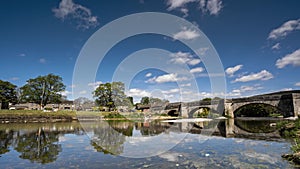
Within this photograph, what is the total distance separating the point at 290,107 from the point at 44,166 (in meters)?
39.0

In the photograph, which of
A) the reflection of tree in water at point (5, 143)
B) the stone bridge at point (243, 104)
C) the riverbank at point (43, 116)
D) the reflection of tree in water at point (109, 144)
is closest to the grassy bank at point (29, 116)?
the riverbank at point (43, 116)

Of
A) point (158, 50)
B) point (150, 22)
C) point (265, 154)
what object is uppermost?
point (150, 22)

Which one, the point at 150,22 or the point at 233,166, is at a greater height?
the point at 150,22

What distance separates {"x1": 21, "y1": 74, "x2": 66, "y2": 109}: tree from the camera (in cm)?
5106

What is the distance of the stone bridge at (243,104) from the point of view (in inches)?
1318

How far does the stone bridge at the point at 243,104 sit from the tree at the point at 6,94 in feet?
142

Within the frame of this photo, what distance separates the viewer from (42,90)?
51.9 meters

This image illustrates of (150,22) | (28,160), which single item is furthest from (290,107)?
(28,160)

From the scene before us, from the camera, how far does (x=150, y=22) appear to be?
1892 centimetres

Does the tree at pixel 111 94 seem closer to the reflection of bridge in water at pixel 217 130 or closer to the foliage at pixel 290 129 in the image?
the reflection of bridge in water at pixel 217 130

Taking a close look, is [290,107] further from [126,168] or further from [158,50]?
[126,168]

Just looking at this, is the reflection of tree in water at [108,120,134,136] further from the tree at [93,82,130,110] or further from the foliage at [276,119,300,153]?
the tree at [93,82,130,110]

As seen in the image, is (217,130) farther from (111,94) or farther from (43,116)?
(111,94)

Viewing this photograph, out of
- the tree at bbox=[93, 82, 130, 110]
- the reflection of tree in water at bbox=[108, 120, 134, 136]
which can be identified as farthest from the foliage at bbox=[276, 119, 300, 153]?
the tree at bbox=[93, 82, 130, 110]
